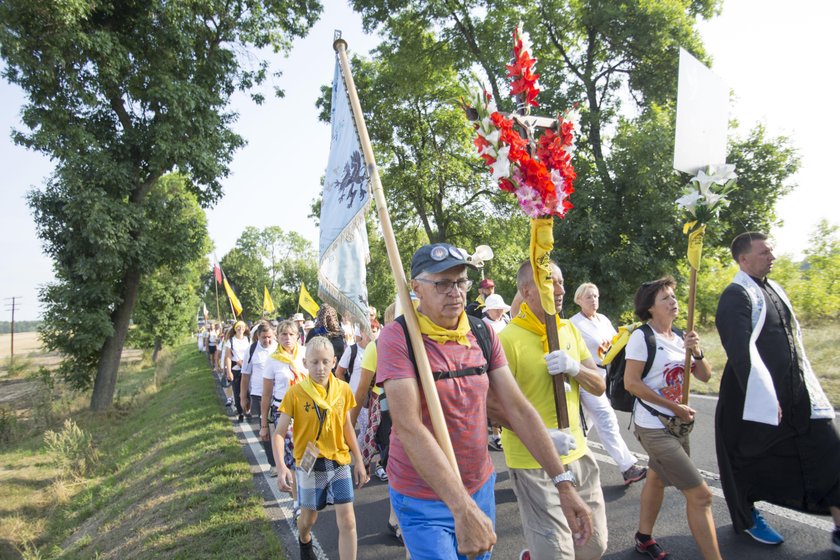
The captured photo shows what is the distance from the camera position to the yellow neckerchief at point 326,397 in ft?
14.2

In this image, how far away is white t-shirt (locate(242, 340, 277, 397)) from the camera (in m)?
8.03

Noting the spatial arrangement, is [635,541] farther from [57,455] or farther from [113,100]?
[113,100]

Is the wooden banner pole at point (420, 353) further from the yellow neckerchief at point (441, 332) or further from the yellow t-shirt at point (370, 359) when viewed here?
the yellow t-shirt at point (370, 359)

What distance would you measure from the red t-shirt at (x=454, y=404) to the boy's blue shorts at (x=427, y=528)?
0.04 m

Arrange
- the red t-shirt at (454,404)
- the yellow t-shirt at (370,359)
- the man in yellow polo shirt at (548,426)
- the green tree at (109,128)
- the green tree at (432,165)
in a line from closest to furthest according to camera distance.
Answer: the red t-shirt at (454,404) < the man in yellow polo shirt at (548,426) < the yellow t-shirt at (370,359) < the green tree at (109,128) < the green tree at (432,165)

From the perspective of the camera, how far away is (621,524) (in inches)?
181

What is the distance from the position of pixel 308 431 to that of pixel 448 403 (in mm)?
2201

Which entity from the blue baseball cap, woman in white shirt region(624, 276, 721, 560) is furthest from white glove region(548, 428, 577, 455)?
woman in white shirt region(624, 276, 721, 560)

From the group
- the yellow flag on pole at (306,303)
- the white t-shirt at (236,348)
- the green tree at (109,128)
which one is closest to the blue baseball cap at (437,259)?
the yellow flag on pole at (306,303)

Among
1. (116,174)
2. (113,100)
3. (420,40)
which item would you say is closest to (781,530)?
(116,174)

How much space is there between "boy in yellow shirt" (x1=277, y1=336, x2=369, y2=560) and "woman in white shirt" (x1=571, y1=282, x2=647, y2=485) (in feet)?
7.39

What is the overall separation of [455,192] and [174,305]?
65.3 feet

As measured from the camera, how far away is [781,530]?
419cm

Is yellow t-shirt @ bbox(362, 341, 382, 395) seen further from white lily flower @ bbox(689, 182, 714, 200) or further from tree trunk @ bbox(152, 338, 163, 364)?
tree trunk @ bbox(152, 338, 163, 364)
